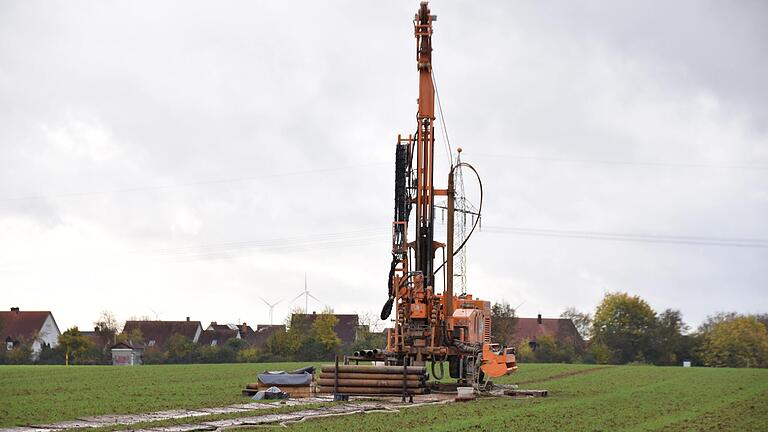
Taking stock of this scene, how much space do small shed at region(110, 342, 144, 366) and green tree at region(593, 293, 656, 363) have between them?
1682 inches

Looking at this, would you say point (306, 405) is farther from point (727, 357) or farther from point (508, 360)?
point (727, 357)

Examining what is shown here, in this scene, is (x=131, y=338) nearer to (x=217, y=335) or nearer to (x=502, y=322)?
(x=217, y=335)

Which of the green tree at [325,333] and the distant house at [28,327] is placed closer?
the green tree at [325,333]

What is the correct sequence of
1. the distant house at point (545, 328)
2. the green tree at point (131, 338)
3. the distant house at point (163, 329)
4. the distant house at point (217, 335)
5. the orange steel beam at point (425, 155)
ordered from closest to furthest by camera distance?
the orange steel beam at point (425, 155)
the green tree at point (131, 338)
the distant house at point (545, 328)
the distant house at point (163, 329)
the distant house at point (217, 335)

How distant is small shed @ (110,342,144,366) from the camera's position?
3893 inches

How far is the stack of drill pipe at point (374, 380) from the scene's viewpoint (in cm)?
3322

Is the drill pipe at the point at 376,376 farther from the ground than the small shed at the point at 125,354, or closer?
closer

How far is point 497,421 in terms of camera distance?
24.9m

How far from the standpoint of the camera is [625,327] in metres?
98.6

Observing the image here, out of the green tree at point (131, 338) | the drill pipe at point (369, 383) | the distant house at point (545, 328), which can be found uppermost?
the distant house at point (545, 328)

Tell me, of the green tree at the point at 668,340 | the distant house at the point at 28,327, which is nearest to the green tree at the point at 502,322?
the green tree at the point at 668,340

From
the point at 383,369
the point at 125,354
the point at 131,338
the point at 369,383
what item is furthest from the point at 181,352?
the point at 383,369

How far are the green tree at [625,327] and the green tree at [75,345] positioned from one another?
4534 cm

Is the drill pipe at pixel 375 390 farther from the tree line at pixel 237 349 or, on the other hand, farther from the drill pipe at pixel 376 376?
the tree line at pixel 237 349
